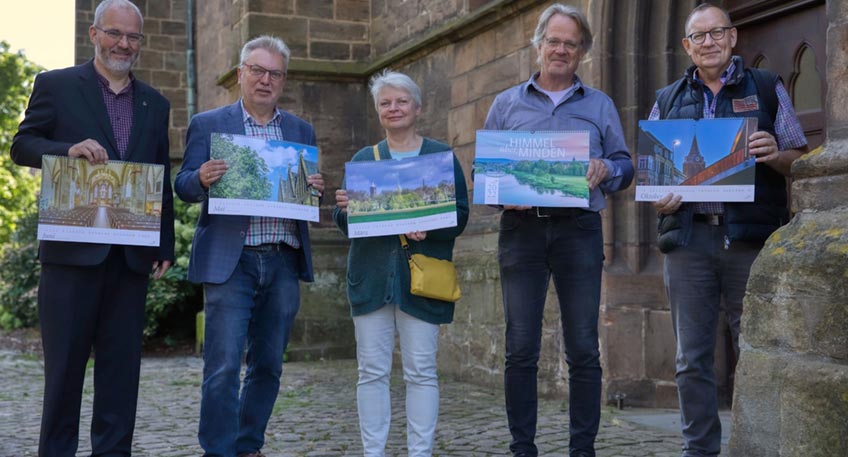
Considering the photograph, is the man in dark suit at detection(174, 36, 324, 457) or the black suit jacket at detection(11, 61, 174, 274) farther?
the man in dark suit at detection(174, 36, 324, 457)

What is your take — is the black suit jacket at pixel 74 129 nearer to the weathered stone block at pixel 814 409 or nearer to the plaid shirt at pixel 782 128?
the plaid shirt at pixel 782 128

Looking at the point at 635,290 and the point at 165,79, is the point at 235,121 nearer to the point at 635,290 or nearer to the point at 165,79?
the point at 635,290

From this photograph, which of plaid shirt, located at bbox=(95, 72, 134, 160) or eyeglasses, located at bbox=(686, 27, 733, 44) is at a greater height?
eyeglasses, located at bbox=(686, 27, 733, 44)

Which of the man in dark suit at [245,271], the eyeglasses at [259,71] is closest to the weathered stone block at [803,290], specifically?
the man in dark suit at [245,271]

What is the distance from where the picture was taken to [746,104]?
4105mm

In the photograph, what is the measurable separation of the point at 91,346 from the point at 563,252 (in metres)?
2.08

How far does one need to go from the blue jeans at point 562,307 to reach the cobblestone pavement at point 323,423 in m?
1.09

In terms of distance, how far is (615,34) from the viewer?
7.17 meters

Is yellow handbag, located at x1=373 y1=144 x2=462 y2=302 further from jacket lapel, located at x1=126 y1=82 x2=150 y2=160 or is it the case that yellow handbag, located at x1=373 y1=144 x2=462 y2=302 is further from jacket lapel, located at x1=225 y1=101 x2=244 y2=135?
jacket lapel, located at x1=126 y1=82 x2=150 y2=160

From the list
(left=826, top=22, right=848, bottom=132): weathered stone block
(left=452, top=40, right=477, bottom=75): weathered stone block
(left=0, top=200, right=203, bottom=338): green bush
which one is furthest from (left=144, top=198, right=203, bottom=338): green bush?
(left=826, top=22, right=848, bottom=132): weathered stone block

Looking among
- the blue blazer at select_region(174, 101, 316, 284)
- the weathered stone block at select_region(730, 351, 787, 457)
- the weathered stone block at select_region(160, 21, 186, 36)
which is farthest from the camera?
the weathered stone block at select_region(160, 21, 186, 36)

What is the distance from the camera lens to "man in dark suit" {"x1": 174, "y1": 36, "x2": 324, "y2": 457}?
434 cm

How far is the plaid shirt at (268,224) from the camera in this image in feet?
14.6

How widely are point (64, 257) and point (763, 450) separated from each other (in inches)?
113
